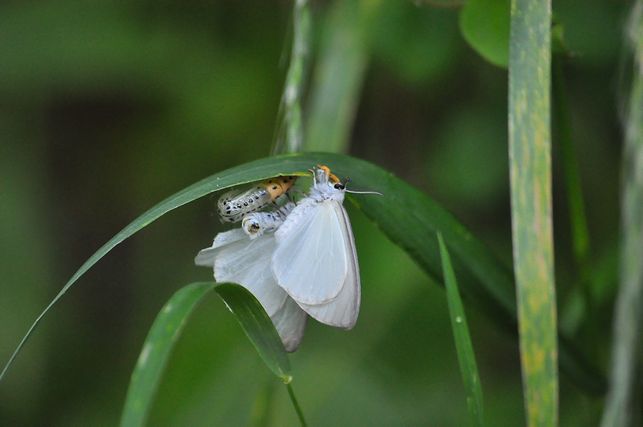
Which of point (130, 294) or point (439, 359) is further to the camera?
point (130, 294)

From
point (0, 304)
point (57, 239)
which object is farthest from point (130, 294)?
point (0, 304)

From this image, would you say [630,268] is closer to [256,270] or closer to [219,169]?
[256,270]

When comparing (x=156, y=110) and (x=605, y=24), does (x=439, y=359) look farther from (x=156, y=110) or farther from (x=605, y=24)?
(x=156, y=110)

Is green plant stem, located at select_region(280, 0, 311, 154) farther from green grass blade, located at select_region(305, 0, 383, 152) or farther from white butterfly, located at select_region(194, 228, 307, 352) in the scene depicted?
green grass blade, located at select_region(305, 0, 383, 152)

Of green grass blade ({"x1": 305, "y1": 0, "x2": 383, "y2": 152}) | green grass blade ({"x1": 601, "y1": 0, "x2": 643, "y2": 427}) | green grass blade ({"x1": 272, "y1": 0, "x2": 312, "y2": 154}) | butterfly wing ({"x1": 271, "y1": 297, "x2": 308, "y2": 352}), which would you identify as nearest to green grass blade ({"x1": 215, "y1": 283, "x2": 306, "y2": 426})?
butterfly wing ({"x1": 271, "y1": 297, "x2": 308, "y2": 352})

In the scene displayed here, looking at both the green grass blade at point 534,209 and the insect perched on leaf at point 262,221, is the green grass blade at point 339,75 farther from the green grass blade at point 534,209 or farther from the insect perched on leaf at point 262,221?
the green grass blade at point 534,209

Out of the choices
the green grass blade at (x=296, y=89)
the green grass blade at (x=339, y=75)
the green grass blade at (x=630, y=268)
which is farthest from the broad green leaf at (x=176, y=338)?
the green grass blade at (x=339, y=75)
